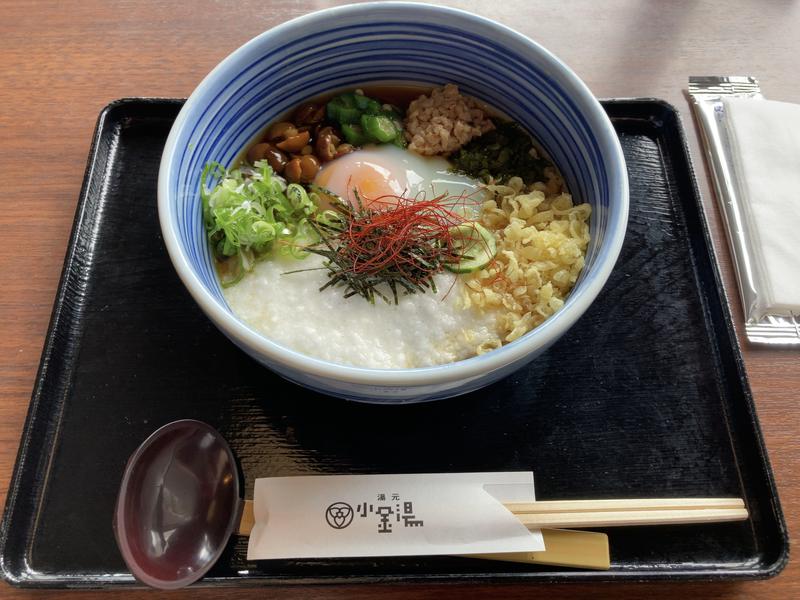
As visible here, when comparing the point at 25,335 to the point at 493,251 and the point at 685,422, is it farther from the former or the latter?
the point at 685,422

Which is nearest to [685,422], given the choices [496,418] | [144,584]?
[496,418]

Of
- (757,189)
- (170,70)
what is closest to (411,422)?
(757,189)

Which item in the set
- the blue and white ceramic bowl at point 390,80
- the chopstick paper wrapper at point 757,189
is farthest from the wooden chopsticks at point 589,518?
the chopstick paper wrapper at point 757,189

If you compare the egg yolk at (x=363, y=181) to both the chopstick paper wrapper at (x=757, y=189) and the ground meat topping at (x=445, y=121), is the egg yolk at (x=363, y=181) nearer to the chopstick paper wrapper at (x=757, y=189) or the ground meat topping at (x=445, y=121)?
the ground meat topping at (x=445, y=121)

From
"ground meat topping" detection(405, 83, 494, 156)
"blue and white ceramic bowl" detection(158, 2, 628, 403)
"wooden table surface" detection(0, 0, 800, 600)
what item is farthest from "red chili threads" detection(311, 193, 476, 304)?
"wooden table surface" detection(0, 0, 800, 600)

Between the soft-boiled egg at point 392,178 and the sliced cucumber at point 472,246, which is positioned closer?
the sliced cucumber at point 472,246

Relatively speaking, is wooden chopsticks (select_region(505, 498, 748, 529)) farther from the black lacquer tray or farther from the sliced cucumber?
the sliced cucumber
